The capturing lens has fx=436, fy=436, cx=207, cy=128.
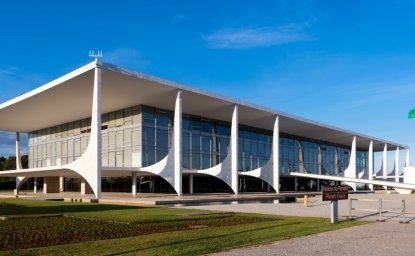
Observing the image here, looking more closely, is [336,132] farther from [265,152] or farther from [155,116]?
[155,116]

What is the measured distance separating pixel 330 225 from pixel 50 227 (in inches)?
344

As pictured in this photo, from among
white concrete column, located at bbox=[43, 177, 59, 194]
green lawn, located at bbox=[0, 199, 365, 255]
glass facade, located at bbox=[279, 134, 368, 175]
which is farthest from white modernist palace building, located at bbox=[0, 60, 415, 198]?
green lawn, located at bbox=[0, 199, 365, 255]

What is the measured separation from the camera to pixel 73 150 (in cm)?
5231

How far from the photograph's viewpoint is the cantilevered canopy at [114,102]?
114 ft

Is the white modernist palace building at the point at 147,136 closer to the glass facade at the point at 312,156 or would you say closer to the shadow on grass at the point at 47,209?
the glass facade at the point at 312,156

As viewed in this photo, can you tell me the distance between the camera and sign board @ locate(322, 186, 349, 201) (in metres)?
15.0

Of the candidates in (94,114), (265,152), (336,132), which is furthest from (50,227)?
(336,132)

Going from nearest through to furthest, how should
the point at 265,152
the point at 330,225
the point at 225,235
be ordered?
the point at 225,235
the point at 330,225
the point at 265,152

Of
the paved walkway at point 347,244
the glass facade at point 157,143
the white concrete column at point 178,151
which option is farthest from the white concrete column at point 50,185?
the paved walkway at point 347,244

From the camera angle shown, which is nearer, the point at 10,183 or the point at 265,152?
the point at 265,152

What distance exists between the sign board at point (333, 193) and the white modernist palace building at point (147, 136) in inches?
785

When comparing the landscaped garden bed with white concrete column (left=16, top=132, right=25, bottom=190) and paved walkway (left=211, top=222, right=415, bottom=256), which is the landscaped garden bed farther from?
white concrete column (left=16, top=132, right=25, bottom=190)

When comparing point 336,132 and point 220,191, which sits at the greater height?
point 336,132

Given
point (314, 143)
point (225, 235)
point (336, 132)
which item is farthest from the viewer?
point (314, 143)
